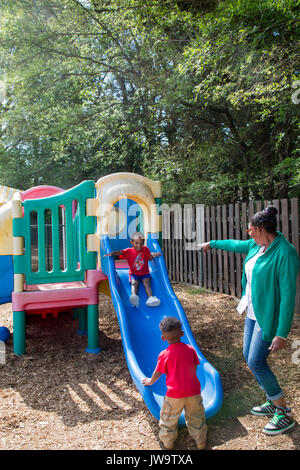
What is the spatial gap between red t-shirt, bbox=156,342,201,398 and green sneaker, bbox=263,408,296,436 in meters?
0.72

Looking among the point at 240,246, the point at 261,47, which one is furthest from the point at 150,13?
the point at 240,246

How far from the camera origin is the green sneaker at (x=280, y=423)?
290 cm

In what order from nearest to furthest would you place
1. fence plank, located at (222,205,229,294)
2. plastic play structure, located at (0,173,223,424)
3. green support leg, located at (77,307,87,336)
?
plastic play structure, located at (0,173,223,424) → green support leg, located at (77,307,87,336) → fence plank, located at (222,205,229,294)

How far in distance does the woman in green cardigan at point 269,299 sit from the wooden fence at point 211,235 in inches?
132

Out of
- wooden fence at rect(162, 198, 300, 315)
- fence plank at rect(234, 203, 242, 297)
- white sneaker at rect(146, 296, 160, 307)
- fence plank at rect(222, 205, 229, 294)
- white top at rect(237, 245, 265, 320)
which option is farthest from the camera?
fence plank at rect(222, 205, 229, 294)

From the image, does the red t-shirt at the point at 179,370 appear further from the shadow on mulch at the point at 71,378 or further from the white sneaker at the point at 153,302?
the white sneaker at the point at 153,302

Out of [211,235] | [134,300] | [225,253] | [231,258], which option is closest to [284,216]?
[231,258]

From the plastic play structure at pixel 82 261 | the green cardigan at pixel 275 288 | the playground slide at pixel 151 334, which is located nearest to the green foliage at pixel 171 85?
the plastic play structure at pixel 82 261

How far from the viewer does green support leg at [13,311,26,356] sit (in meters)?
4.75

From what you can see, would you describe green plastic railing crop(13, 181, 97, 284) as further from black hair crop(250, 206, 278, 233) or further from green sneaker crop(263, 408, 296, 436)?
green sneaker crop(263, 408, 296, 436)

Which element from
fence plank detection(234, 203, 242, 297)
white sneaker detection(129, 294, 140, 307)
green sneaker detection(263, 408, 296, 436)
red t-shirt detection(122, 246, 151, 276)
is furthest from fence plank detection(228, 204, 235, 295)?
green sneaker detection(263, 408, 296, 436)

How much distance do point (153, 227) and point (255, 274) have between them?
2.76 m

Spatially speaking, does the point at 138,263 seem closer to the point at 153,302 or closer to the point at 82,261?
the point at 153,302
